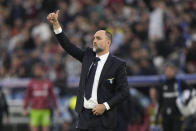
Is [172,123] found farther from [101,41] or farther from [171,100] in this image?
[101,41]

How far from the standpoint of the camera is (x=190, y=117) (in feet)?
40.9

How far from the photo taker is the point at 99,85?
295 inches

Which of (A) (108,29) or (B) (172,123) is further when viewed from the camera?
(A) (108,29)

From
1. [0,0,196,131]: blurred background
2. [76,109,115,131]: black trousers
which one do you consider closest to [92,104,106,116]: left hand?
[76,109,115,131]: black trousers

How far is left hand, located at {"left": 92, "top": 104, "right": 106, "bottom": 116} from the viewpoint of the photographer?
7281mm

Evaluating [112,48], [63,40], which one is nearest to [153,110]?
[112,48]

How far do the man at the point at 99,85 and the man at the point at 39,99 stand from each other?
6.51 meters

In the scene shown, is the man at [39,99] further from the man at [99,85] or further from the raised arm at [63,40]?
the man at [99,85]

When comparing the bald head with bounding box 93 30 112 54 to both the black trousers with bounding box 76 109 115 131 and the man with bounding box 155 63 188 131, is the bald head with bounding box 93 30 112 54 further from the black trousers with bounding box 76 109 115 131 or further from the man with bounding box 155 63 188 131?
the man with bounding box 155 63 188 131

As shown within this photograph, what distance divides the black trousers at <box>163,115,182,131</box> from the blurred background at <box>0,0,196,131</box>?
0.98 meters

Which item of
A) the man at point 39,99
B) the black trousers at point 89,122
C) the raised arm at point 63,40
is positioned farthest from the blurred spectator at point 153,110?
the black trousers at point 89,122

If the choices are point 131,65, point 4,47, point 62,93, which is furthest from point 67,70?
point 4,47

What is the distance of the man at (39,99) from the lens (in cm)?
1408

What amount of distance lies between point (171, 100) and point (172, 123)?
0.50 m
